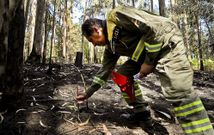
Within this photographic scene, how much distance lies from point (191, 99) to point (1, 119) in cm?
210

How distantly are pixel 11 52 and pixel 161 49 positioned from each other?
1806 mm

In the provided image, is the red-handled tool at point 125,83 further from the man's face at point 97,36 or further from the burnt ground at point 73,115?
the man's face at point 97,36

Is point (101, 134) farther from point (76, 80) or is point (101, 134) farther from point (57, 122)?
point (76, 80)

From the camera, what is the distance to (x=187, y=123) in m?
2.65

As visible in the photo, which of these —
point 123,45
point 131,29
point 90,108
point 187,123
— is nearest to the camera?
point 187,123

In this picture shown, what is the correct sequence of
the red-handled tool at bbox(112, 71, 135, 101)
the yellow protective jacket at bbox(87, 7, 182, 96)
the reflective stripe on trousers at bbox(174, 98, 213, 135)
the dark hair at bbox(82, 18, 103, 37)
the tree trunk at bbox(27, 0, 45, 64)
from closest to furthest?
the reflective stripe on trousers at bbox(174, 98, 213, 135) → the yellow protective jacket at bbox(87, 7, 182, 96) → the dark hair at bbox(82, 18, 103, 37) → the red-handled tool at bbox(112, 71, 135, 101) → the tree trunk at bbox(27, 0, 45, 64)

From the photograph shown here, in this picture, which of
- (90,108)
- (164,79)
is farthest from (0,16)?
(164,79)

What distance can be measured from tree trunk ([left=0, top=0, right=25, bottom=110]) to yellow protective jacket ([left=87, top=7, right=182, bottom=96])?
121 cm

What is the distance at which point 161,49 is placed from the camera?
111 inches

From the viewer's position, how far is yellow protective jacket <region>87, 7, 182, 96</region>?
2.71 metres

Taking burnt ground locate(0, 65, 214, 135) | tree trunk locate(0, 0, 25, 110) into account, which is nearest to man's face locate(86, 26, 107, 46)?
burnt ground locate(0, 65, 214, 135)

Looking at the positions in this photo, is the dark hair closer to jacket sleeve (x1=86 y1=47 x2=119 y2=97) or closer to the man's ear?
the man's ear

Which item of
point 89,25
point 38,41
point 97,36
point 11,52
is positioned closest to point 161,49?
point 97,36

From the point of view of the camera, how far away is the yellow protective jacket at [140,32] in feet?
8.90
